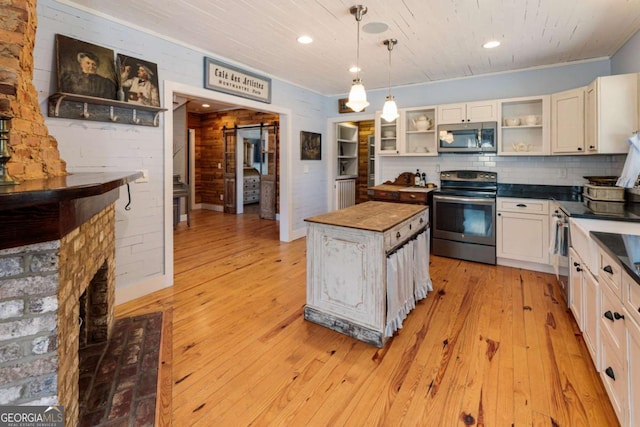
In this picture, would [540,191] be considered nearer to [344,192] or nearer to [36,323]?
[344,192]

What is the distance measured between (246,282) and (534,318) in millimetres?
2770

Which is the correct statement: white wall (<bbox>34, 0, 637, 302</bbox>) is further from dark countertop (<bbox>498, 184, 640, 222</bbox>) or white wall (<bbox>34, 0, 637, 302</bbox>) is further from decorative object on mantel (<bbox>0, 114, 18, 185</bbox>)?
decorative object on mantel (<bbox>0, 114, 18, 185</bbox>)

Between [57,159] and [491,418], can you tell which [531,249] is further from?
[57,159]

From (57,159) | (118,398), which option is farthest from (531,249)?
(57,159)

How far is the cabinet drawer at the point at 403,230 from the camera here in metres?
2.37

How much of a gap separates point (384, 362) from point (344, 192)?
464 centimetres

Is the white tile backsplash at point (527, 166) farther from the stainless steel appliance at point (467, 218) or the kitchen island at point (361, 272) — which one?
the kitchen island at point (361, 272)

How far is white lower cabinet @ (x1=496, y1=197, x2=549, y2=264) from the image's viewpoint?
380 centimetres

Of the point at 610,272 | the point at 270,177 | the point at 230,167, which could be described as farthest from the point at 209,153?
the point at 610,272

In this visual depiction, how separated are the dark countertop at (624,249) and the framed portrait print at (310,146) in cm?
422

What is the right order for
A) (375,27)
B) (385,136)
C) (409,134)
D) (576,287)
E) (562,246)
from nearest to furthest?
(576,287), (562,246), (375,27), (409,134), (385,136)

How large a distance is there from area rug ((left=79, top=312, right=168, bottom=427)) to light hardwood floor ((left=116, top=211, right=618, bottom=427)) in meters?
0.11

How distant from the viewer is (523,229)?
392cm

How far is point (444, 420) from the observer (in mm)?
1646
